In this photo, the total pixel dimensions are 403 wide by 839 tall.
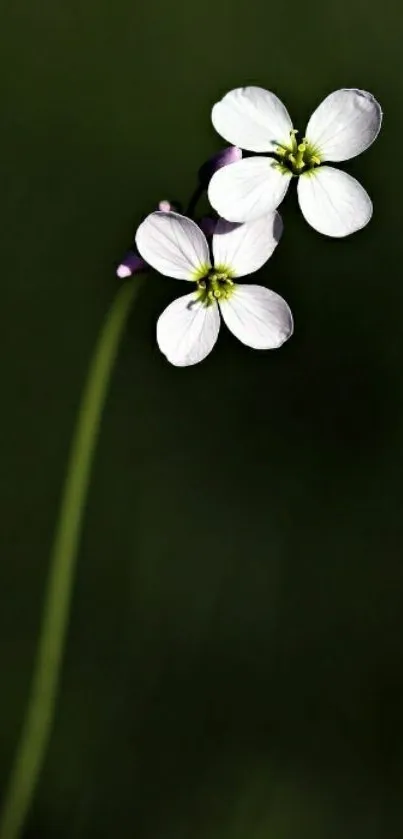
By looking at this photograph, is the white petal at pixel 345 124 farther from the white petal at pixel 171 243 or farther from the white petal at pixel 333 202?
the white petal at pixel 171 243

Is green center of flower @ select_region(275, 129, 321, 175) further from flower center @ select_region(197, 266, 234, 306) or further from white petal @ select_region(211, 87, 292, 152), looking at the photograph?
flower center @ select_region(197, 266, 234, 306)

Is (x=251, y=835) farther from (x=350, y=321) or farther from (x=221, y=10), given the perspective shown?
(x=221, y=10)

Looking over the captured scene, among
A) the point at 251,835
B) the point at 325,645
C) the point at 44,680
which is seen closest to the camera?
the point at 44,680

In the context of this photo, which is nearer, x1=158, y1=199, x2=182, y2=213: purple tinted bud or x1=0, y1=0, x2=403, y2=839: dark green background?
x1=158, y1=199, x2=182, y2=213: purple tinted bud

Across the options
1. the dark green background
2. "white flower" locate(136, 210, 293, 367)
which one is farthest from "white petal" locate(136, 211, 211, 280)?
the dark green background

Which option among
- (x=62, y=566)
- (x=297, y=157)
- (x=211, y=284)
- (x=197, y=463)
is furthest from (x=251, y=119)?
(x=197, y=463)

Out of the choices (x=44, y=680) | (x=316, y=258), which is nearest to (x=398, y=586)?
(x=316, y=258)

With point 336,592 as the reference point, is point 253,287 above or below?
above
